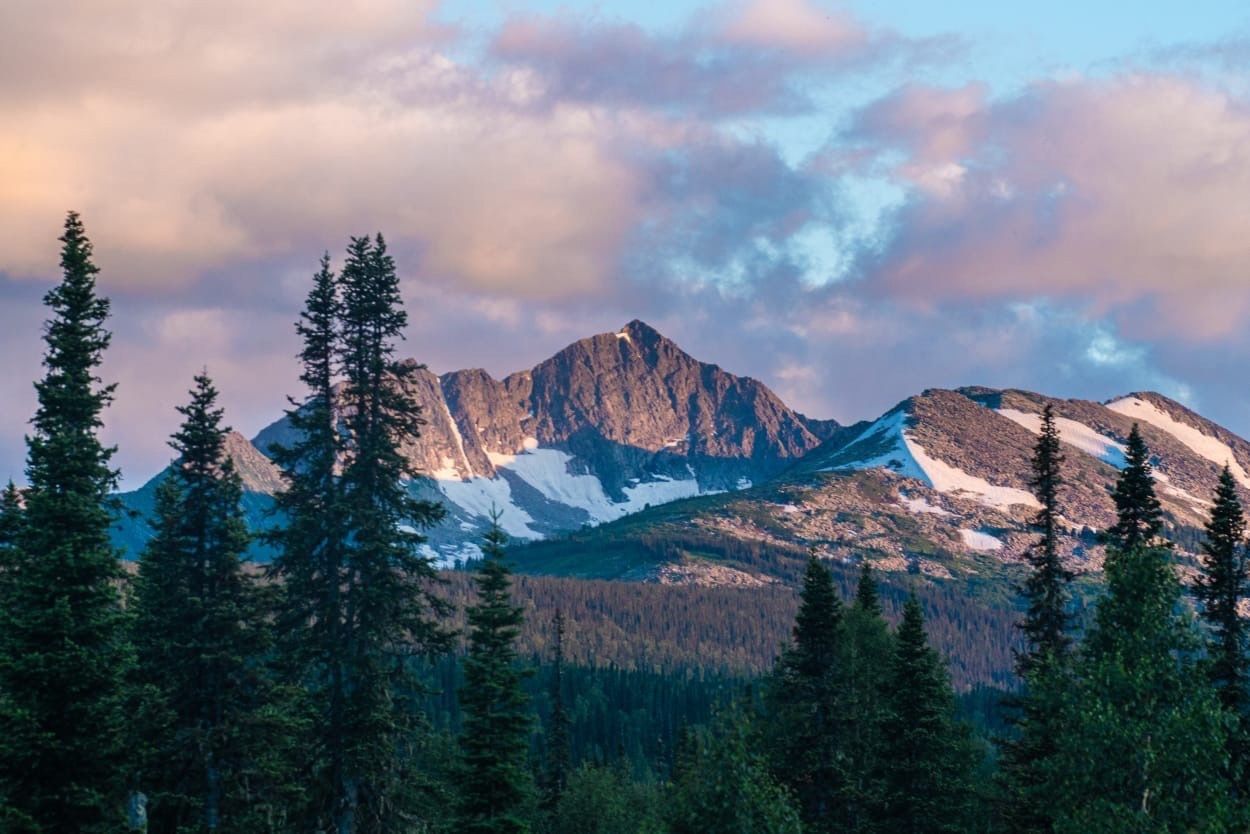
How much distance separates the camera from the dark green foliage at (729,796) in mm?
33125

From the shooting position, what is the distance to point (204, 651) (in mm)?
42781

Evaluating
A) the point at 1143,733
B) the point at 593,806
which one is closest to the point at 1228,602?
the point at 1143,733

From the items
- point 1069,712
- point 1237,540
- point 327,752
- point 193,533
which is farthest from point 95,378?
point 1237,540

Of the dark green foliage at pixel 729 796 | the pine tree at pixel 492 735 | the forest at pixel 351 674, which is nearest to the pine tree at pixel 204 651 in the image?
the forest at pixel 351 674

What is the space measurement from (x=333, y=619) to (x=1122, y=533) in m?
32.4

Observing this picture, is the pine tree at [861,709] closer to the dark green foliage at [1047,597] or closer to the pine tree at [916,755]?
the pine tree at [916,755]

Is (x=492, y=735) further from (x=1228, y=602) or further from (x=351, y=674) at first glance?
(x=1228, y=602)

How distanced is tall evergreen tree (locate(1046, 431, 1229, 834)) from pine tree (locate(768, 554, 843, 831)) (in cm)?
1643

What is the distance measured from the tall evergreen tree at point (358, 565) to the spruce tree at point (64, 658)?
6835 mm

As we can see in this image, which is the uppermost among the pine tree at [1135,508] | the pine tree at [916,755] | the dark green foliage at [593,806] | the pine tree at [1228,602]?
the pine tree at [1135,508]

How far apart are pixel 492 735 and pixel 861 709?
21632 millimetres

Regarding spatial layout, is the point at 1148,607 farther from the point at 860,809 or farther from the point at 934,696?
the point at 860,809

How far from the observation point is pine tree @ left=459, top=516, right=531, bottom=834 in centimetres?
4616

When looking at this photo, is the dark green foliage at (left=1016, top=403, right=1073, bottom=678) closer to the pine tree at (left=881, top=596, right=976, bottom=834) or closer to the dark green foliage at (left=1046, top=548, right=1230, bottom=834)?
the pine tree at (left=881, top=596, right=976, bottom=834)
